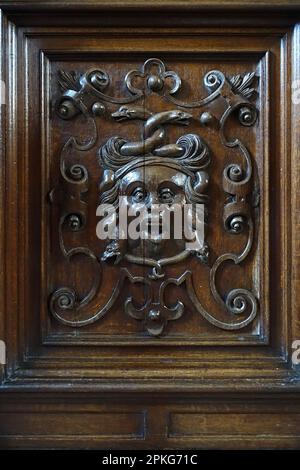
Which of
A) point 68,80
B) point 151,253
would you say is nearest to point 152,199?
point 151,253

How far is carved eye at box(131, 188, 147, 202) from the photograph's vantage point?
3.62 feet

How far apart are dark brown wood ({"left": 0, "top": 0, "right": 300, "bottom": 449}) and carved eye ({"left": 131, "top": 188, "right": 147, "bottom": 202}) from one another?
0.07 ft

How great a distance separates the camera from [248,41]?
1103mm

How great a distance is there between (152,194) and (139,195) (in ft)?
0.09

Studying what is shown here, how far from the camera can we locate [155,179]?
3.62ft

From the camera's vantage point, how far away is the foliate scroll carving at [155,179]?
1.11 m

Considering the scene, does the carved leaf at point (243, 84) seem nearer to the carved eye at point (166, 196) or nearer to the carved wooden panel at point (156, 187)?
the carved wooden panel at point (156, 187)

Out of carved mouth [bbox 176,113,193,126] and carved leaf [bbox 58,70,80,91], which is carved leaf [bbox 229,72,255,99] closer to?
carved mouth [bbox 176,113,193,126]

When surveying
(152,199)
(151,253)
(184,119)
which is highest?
(184,119)

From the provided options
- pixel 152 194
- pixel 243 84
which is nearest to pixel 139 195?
pixel 152 194

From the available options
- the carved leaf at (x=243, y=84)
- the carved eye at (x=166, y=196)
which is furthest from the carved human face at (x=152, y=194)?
the carved leaf at (x=243, y=84)

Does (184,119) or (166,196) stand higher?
(184,119)

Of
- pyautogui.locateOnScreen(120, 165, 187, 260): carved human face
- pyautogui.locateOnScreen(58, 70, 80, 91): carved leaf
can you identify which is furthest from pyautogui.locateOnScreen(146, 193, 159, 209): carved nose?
pyautogui.locateOnScreen(58, 70, 80, 91): carved leaf

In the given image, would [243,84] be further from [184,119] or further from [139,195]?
[139,195]
